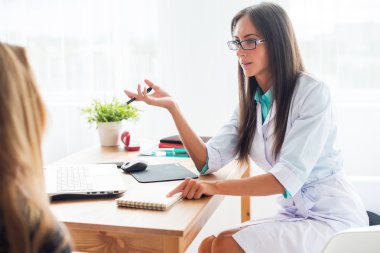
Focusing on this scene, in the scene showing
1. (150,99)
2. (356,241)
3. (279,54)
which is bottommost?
(356,241)

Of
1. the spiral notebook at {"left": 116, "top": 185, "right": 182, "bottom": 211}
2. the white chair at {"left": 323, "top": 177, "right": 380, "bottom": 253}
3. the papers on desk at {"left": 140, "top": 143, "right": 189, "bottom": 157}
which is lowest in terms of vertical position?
the white chair at {"left": 323, "top": 177, "right": 380, "bottom": 253}

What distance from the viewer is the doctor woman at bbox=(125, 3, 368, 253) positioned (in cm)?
152

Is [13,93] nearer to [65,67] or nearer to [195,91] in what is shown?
[195,91]

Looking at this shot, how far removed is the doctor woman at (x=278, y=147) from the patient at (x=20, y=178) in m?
0.69

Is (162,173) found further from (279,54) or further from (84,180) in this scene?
(279,54)

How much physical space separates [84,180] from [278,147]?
2.05 feet

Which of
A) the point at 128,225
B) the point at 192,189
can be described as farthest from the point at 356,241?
the point at 128,225

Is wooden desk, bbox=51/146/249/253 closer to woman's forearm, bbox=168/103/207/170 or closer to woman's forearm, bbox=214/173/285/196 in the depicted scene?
woman's forearm, bbox=214/173/285/196

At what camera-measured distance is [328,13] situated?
2660 millimetres

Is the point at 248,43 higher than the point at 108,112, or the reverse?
the point at 248,43

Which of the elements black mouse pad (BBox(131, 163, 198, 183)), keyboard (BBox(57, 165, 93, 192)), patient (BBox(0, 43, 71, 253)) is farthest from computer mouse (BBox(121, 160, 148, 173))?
patient (BBox(0, 43, 71, 253))

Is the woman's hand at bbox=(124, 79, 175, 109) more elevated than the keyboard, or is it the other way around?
the woman's hand at bbox=(124, 79, 175, 109)

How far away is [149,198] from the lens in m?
1.41

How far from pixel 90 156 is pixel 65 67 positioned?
4.04ft
